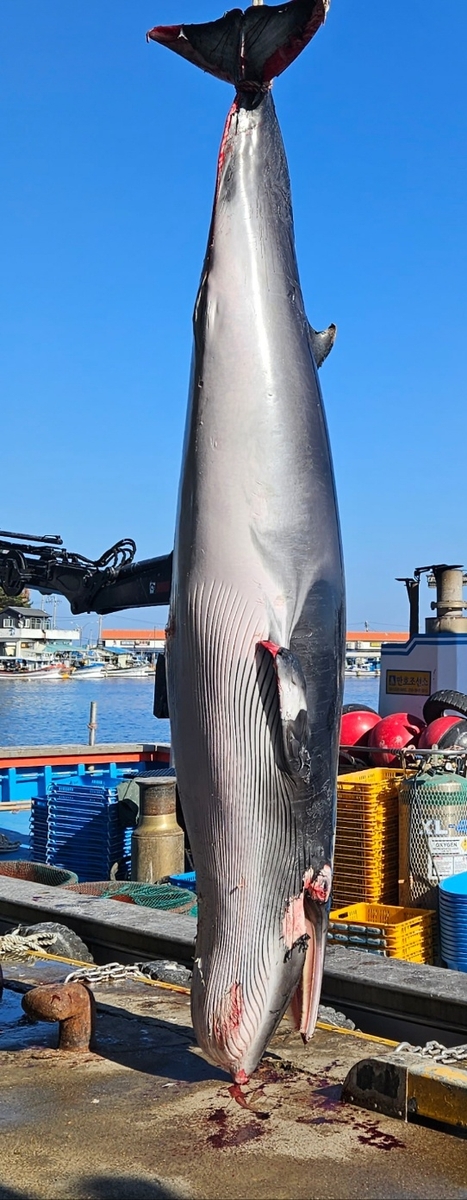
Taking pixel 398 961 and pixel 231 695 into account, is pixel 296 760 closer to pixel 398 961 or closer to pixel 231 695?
pixel 231 695

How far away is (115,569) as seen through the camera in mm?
12047

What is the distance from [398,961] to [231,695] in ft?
9.23

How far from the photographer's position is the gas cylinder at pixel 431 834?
799cm

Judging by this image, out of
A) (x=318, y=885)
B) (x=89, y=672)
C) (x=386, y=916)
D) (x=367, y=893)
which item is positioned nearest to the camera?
(x=318, y=885)

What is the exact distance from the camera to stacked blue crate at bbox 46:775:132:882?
1254 cm

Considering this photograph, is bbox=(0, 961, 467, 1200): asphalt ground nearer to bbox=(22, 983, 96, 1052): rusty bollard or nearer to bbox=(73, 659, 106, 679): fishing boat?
bbox=(22, 983, 96, 1052): rusty bollard

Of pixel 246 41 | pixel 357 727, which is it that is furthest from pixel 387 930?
pixel 246 41

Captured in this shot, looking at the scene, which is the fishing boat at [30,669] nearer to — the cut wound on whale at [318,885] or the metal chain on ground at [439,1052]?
the metal chain on ground at [439,1052]

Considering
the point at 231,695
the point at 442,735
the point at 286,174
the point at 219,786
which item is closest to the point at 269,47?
the point at 286,174

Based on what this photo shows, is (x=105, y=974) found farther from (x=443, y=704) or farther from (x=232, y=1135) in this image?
(x=443, y=704)

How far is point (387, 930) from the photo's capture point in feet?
22.8

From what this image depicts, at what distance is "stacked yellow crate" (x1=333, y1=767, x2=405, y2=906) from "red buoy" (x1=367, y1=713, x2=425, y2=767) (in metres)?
1.74

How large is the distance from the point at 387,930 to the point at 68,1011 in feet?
10.1

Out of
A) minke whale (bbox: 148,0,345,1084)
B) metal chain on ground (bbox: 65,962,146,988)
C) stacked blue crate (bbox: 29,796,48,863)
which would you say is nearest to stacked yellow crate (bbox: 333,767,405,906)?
metal chain on ground (bbox: 65,962,146,988)
